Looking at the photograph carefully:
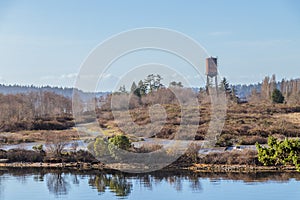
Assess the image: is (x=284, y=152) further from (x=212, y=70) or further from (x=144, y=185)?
(x=212, y=70)

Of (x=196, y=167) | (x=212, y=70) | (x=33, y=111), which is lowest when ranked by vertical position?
(x=196, y=167)

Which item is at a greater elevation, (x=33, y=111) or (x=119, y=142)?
(x=33, y=111)

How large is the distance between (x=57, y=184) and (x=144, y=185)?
2625 millimetres

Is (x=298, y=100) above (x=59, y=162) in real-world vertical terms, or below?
above

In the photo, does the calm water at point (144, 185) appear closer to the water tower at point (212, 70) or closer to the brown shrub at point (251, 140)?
the brown shrub at point (251, 140)

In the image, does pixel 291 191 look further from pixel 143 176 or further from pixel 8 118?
pixel 8 118

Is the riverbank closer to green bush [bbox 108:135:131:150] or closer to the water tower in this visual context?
green bush [bbox 108:135:131:150]

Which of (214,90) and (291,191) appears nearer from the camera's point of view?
(291,191)

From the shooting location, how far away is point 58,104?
35.5 m

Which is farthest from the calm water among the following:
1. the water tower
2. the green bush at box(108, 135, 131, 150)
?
the water tower

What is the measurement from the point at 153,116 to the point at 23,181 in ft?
33.3

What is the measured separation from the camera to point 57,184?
14.5 metres

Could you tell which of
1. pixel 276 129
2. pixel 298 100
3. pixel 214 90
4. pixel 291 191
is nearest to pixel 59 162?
pixel 291 191

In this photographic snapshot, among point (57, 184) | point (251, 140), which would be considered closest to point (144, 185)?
point (57, 184)
